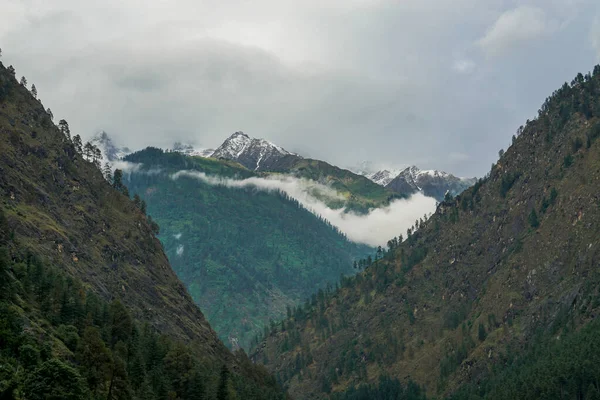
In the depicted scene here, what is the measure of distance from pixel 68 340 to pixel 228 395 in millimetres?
47502

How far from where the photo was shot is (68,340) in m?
123

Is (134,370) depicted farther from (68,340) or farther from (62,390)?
(62,390)

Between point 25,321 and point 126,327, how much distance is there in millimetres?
41171

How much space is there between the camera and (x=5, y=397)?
81312 millimetres

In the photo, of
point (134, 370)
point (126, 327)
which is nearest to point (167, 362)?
point (126, 327)

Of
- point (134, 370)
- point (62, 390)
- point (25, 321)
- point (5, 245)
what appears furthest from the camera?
point (5, 245)

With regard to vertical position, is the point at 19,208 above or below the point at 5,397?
above

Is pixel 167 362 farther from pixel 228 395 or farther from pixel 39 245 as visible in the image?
pixel 39 245

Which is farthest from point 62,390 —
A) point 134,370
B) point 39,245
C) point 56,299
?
point 39,245

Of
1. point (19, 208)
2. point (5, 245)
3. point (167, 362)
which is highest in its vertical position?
point (19, 208)

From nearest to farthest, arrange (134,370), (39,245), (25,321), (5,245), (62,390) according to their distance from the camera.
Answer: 1. (62,390)
2. (25,321)
3. (134,370)
4. (5,245)
5. (39,245)

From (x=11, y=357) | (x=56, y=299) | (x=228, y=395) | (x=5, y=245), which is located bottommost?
(x=228, y=395)

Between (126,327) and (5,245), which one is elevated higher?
(5,245)

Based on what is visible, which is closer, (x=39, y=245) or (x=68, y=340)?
(x=68, y=340)
